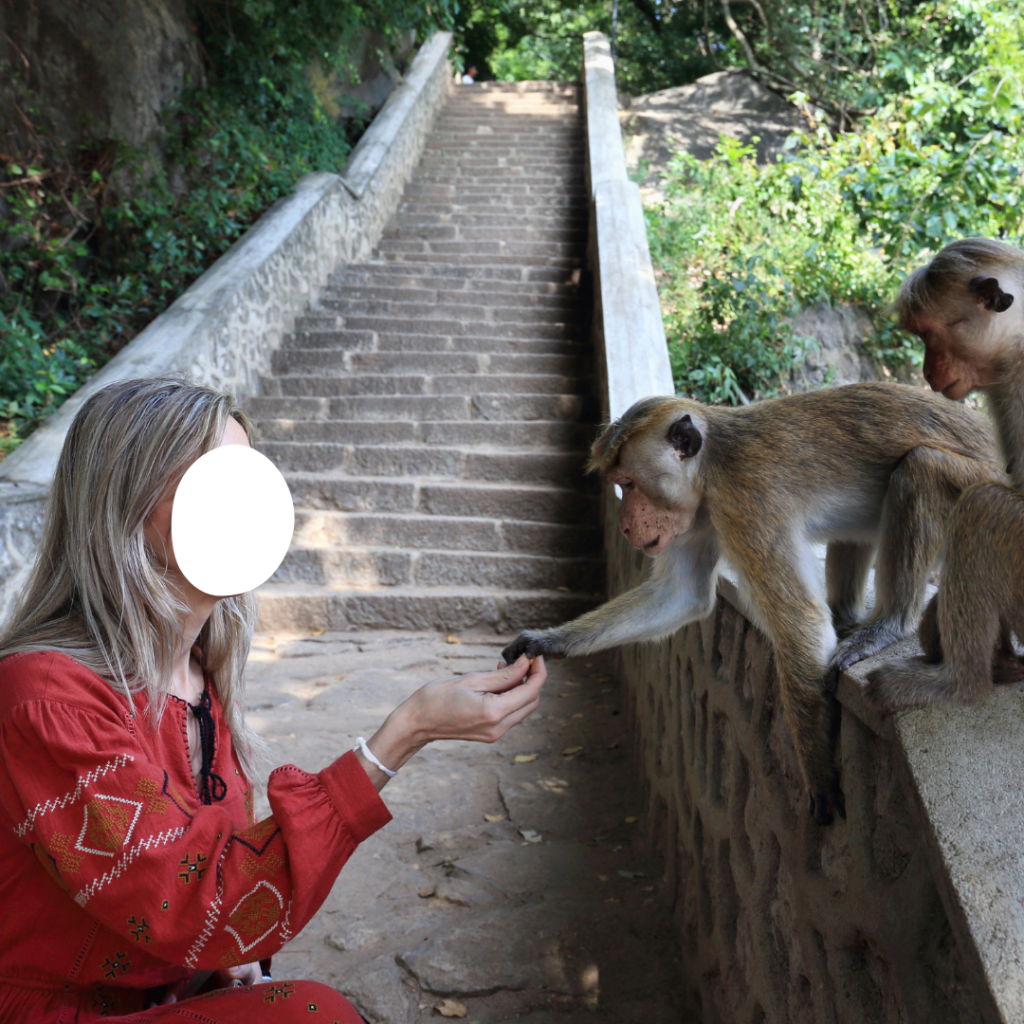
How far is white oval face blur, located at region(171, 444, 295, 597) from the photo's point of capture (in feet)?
4.01

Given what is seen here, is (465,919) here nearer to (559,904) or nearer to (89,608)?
(559,904)

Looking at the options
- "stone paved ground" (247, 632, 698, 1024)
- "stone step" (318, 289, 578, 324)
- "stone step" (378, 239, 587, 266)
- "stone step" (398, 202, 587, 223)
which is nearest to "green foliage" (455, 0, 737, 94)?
"stone step" (398, 202, 587, 223)

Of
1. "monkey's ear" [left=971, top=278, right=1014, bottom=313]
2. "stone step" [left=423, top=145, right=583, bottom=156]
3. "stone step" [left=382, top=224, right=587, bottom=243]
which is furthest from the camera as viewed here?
"stone step" [left=423, top=145, right=583, bottom=156]

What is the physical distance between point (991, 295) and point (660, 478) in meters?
0.84

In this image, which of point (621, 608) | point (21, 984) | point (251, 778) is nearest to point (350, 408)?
point (621, 608)

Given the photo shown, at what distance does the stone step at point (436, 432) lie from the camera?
251 inches

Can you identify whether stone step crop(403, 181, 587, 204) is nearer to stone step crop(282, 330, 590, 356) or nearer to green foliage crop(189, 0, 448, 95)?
green foliage crop(189, 0, 448, 95)

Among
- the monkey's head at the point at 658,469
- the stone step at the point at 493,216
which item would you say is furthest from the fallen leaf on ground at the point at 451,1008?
the stone step at the point at 493,216

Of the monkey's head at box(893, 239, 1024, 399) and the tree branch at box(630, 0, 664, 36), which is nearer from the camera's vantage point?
the monkey's head at box(893, 239, 1024, 399)

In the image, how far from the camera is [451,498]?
589cm

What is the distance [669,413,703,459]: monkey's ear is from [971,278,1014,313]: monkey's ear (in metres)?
0.70

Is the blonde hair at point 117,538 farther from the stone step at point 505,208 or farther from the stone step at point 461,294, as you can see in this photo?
the stone step at point 505,208

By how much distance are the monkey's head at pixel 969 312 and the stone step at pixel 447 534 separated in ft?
12.5

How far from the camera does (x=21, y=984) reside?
1.36 metres
